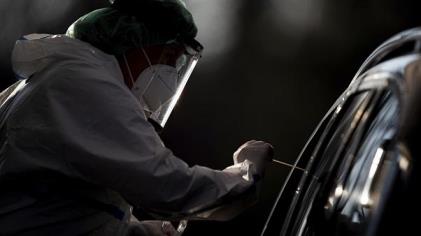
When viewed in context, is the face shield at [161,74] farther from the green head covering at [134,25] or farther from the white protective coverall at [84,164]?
the white protective coverall at [84,164]

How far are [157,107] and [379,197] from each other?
1166 mm

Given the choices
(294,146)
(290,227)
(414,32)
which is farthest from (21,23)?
(414,32)

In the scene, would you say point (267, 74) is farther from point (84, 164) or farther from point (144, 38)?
point (84, 164)

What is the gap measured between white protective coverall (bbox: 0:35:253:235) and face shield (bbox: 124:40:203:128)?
255mm

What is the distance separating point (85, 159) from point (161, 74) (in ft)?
1.78

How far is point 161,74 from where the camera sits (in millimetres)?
1674

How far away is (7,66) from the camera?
3557 mm

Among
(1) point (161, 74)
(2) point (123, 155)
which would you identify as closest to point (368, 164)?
(2) point (123, 155)

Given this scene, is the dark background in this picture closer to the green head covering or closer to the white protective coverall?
the green head covering

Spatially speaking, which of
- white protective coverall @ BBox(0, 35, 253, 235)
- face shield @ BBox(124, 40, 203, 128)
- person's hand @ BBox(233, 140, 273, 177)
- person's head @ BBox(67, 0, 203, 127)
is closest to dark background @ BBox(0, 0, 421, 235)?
face shield @ BBox(124, 40, 203, 128)

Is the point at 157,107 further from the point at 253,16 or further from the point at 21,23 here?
the point at 21,23

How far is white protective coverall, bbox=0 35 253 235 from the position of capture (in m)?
1.22

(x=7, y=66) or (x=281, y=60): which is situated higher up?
Result: (x=281, y=60)

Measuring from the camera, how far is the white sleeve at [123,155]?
1.21m
